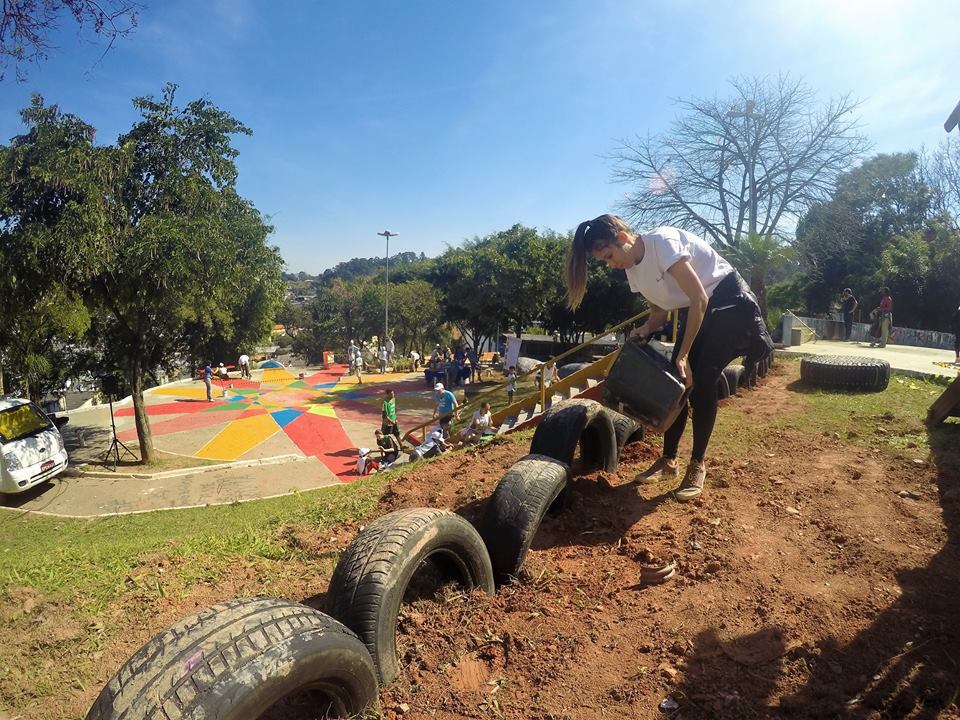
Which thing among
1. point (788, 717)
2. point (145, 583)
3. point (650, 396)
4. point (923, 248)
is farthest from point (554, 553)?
point (923, 248)

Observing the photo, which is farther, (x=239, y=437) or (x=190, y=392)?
(x=190, y=392)

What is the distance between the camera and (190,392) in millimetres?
22797

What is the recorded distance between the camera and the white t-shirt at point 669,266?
3.12m

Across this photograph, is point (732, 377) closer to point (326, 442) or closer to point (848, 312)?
point (326, 442)

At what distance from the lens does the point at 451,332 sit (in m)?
47.1

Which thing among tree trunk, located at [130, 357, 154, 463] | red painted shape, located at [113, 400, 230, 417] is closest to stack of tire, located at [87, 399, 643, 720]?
tree trunk, located at [130, 357, 154, 463]

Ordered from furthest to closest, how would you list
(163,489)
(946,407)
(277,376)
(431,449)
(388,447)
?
1. (277,376)
2. (388,447)
3. (163,489)
4. (431,449)
5. (946,407)

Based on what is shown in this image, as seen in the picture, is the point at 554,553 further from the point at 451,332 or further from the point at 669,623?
the point at 451,332

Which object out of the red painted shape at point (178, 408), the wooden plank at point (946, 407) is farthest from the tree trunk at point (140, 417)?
the wooden plank at point (946, 407)

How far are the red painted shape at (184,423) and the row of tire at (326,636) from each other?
1591 centimetres

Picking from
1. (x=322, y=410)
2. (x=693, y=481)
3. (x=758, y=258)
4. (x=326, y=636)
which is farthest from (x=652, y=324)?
(x=322, y=410)

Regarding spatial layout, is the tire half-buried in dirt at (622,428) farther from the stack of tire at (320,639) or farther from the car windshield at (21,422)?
the car windshield at (21,422)

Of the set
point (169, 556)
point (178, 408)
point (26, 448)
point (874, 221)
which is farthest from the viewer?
point (874, 221)

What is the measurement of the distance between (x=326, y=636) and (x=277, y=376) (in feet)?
89.9
